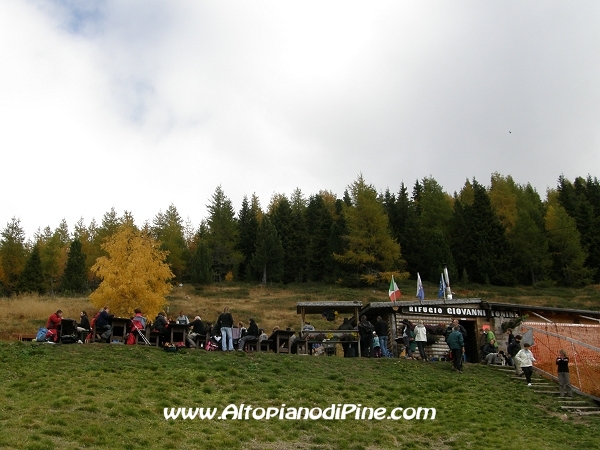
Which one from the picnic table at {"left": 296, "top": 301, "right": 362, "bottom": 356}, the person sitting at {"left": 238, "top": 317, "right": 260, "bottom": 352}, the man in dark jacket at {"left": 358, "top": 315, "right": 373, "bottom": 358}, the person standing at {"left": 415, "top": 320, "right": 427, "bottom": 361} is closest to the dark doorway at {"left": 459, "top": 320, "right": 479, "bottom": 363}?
the person standing at {"left": 415, "top": 320, "right": 427, "bottom": 361}

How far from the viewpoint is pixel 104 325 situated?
748 inches

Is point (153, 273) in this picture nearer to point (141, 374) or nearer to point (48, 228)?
point (141, 374)

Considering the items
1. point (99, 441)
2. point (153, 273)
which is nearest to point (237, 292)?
point (153, 273)

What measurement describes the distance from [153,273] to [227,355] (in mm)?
17088

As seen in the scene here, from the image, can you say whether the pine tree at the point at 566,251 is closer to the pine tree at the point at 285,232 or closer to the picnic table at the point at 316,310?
the pine tree at the point at 285,232

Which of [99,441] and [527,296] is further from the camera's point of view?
[527,296]

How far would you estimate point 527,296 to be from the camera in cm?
5338

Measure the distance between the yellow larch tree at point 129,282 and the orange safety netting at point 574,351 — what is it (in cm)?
2011

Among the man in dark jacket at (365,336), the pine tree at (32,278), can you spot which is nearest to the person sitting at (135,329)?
the man in dark jacket at (365,336)

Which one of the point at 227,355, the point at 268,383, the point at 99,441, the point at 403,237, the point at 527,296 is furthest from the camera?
the point at 403,237

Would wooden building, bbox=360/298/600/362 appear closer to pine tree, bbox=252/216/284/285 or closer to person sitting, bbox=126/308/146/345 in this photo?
person sitting, bbox=126/308/146/345

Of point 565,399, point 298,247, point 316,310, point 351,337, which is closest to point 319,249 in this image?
point 298,247

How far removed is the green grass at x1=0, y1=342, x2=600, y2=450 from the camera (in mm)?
11312

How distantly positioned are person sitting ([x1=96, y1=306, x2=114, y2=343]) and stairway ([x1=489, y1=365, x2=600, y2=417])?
13.5 meters
